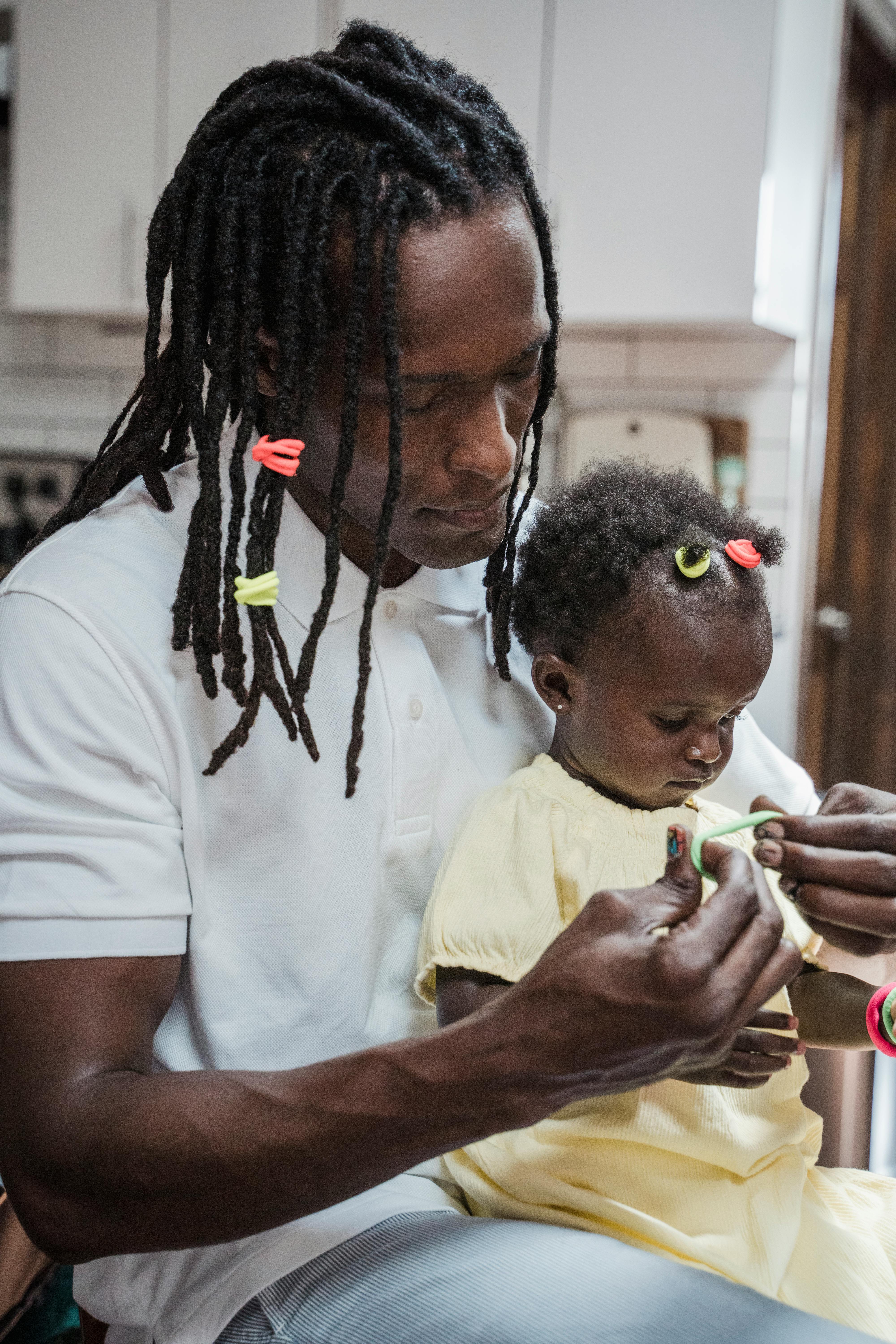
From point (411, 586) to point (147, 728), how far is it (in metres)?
0.29

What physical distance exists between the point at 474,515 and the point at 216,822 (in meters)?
0.31

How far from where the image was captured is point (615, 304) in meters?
2.28

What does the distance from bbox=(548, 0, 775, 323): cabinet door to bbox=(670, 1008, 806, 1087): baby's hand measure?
1.71 meters

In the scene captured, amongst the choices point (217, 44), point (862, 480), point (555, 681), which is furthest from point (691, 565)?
point (862, 480)

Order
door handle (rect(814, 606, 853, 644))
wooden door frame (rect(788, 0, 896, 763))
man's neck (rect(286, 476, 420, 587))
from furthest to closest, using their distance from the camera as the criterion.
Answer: door handle (rect(814, 606, 853, 644)), wooden door frame (rect(788, 0, 896, 763)), man's neck (rect(286, 476, 420, 587))

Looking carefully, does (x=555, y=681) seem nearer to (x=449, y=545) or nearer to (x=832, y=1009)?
(x=449, y=545)

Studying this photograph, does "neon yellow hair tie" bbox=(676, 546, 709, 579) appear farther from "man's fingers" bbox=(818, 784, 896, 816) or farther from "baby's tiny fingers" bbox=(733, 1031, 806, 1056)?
"baby's tiny fingers" bbox=(733, 1031, 806, 1056)

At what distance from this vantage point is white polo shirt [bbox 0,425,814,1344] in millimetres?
797

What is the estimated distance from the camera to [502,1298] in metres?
0.76

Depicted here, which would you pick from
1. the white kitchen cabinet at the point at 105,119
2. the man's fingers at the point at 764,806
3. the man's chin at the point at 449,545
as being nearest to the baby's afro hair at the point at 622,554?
the man's chin at the point at 449,545

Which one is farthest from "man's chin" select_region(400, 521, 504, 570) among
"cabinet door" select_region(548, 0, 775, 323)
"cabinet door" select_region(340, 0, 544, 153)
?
"cabinet door" select_region(340, 0, 544, 153)

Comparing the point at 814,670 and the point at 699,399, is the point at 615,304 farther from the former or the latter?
the point at 814,670

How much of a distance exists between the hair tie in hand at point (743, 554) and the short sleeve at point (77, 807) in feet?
1.64

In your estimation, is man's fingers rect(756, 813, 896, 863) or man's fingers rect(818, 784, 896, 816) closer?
man's fingers rect(756, 813, 896, 863)
